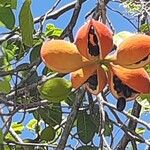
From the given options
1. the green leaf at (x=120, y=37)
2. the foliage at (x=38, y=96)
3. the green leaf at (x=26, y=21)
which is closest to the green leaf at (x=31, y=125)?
the foliage at (x=38, y=96)

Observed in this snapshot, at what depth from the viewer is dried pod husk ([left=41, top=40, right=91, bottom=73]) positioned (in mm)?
860

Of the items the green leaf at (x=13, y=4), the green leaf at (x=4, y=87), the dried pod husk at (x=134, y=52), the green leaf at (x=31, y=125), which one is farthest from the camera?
the green leaf at (x=31, y=125)

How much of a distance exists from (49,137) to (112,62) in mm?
→ 567

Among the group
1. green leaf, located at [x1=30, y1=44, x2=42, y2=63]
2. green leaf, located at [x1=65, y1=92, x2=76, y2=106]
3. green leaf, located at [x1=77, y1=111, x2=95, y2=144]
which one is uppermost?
green leaf, located at [x1=30, y1=44, x2=42, y2=63]

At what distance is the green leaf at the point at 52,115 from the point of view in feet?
4.77

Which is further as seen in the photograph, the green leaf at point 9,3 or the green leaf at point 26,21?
the green leaf at point 9,3

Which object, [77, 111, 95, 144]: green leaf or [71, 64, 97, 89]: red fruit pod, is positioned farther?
[77, 111, 95, 144]: green leaf

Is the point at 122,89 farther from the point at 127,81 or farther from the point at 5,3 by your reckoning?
the point at 5,3

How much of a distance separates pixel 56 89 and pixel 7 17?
0.36 m

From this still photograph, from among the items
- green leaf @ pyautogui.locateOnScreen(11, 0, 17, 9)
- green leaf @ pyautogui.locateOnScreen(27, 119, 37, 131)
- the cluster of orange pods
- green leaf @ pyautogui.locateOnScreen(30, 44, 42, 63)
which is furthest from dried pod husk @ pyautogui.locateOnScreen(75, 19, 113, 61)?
green leaf @ pyautogui.locateOnScreen(27, 119, 37, 131)

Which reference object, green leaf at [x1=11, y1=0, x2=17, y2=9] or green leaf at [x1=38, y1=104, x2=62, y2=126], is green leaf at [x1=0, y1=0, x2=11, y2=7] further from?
green leaf at [x1=38, y1=104, x2=62, y2=126]

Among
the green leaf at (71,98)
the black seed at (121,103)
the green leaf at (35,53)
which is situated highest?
the black seed at (121,103)

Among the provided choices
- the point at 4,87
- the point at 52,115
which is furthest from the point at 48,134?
the point at 4,87

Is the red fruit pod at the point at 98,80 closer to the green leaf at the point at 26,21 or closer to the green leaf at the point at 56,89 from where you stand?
the green leaf at the point at 56,89
